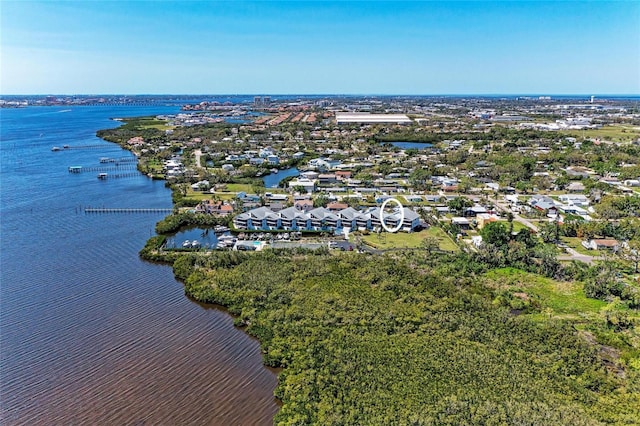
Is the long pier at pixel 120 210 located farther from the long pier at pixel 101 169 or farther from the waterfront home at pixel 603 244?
the waterfront home at pixel 603 244

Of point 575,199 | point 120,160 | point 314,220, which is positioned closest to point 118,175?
point 120,160

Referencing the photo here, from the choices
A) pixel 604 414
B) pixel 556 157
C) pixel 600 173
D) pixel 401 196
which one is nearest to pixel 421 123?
pixel 556 157

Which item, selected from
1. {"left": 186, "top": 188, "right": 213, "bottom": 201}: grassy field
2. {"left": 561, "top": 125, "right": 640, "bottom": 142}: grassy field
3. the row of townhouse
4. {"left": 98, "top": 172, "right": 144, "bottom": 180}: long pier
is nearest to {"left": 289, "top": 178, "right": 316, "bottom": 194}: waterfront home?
{"left": 186, "top": 188, "right": 213, "bottom": 201}: grassy field

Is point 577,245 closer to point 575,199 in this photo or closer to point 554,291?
point 554,291

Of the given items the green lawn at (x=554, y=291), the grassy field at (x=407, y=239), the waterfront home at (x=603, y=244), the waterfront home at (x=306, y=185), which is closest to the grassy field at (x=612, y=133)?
the waterfront home at (x=603, y=244)

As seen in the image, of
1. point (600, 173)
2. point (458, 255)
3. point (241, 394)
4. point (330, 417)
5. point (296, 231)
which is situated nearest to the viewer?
point (330, 417)

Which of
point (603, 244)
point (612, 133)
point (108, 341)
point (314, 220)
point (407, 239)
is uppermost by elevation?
point (612, 133)

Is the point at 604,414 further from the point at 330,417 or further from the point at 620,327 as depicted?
the point at 330,417
